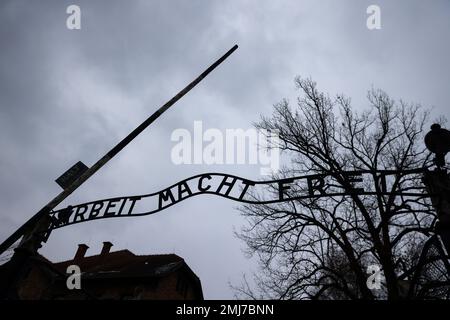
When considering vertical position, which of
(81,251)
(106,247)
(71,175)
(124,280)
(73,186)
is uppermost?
(106,247)

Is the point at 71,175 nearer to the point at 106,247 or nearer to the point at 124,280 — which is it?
the point at 124,280

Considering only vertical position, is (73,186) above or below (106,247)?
below

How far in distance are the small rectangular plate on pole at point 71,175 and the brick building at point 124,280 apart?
12271 millimetres

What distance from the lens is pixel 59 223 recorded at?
198 inches

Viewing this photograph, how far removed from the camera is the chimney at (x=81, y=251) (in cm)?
2712

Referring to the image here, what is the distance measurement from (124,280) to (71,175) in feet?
51.7

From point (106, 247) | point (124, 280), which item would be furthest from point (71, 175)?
point (106, 247)

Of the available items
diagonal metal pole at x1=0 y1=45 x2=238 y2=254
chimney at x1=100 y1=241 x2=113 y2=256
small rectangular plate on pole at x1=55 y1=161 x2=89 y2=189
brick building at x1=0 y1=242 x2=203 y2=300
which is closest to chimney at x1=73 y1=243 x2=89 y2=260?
brick building at x1=0 y1=242 x2=203 y2=300

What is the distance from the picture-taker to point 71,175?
14.6ft

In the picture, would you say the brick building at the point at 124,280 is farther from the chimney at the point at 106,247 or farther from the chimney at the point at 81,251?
the chimney at the point at 81,251

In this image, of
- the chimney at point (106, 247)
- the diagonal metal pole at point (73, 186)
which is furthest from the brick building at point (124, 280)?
the diagonal metal pole at point (73, 186)
